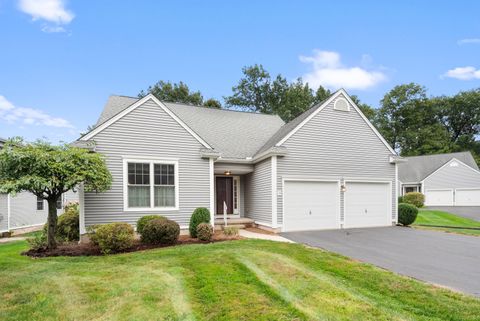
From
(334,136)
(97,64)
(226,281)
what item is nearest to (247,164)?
(334,136)

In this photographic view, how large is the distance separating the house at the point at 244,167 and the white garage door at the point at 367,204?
0.05 m

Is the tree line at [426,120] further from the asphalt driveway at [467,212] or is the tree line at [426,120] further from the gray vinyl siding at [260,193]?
the gray vinyl siding at [260,193]

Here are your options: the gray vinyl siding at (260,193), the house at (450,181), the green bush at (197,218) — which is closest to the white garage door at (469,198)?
the house at (450,181)

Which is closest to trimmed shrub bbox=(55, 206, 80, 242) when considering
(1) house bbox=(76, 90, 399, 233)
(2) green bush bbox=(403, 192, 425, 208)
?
(1) house bbox=(76, 90, 399, 233)

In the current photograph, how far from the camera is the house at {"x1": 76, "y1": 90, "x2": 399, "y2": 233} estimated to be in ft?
35.0

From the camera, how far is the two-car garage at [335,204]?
1265 centimetres

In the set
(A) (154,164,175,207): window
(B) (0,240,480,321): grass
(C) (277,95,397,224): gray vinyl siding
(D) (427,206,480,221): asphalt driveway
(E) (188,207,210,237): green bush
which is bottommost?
(D) (427,206,480,221): asphalt driveway

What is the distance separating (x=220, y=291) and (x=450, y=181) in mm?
37968

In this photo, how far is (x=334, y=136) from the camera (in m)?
13.7

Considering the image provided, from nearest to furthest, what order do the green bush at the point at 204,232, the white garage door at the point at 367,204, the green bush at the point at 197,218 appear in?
the green bush at the point at 204,232 → the green bush at the point at 197,218 → the white garage door at the point at 367,204

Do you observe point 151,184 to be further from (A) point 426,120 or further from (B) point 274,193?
(A) point 426,120

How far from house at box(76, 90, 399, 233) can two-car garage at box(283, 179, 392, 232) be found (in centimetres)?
5

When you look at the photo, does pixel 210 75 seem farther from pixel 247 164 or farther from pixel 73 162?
pixel 73 162

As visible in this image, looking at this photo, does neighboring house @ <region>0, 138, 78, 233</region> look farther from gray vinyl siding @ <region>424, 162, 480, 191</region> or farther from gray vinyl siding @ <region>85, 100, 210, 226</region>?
gray vinyl siding @ <region>424, 162, 480, 191</region>
